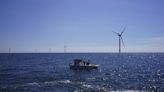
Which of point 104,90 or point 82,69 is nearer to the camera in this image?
point 104,90

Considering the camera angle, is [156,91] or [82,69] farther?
[82,69]

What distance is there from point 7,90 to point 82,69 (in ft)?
141

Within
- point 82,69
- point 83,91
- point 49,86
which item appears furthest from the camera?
point 82,69

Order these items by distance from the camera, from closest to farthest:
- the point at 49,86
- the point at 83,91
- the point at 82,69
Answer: the point at 83,91 → the point at 49,86 → the point at 82,69

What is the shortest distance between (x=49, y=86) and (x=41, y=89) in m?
3.42

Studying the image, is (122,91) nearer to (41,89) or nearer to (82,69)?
(41,89)

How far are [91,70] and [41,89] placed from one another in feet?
135

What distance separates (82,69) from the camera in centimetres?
8369

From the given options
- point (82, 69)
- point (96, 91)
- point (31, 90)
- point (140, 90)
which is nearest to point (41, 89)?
point (31, 90)

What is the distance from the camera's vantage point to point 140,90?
145 ft

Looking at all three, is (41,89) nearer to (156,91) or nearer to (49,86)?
(49,86)

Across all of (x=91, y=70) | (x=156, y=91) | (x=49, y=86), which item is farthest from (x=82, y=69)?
(x=156, y=91)

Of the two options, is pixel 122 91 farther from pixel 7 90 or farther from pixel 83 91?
pixel 7 90

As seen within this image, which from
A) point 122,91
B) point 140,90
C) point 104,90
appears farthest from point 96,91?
point 140,90
